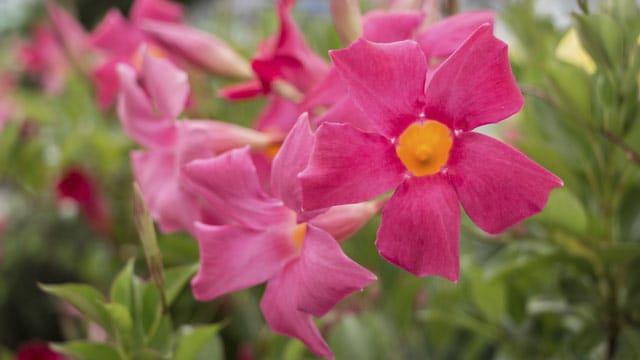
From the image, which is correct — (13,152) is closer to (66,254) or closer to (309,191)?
(66,254)

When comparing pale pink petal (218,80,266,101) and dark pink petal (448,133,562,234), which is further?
pale pink petal (218,80,266,101)

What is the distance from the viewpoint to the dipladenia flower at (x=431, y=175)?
281 millimetres

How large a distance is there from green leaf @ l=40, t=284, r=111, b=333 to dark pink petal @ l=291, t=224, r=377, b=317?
13cm

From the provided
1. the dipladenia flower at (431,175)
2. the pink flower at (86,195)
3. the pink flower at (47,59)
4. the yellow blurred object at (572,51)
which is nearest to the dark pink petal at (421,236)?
the dipladenia flower at (431,175)

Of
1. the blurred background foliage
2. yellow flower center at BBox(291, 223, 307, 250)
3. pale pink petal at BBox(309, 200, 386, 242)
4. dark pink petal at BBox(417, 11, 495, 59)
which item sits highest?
dark pink petal at BBox(417, 11, 495, 59)

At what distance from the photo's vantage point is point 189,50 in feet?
1.54

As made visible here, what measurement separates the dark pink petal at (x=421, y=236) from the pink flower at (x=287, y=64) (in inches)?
4.9

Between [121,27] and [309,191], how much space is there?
1.37ft

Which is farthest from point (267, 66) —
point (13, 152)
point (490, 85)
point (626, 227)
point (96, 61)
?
point (96, 61)

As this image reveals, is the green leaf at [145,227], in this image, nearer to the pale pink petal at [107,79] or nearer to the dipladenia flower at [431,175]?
the dipladenia flower at [431,175]

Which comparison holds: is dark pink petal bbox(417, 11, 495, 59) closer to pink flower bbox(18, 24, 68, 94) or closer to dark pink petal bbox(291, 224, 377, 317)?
dark pink petal bbox(291, 224, 377, 317)

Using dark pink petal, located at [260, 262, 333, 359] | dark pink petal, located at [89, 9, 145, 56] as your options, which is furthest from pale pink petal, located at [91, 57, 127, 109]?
dark pink petal, located at [260, 262, 333, 359]

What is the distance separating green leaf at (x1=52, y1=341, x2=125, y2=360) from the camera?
403 mm

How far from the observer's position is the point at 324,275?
0.99 feet
